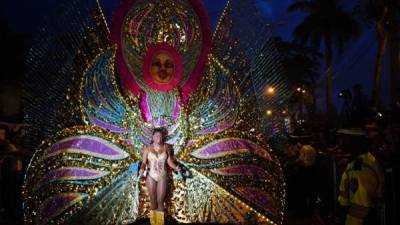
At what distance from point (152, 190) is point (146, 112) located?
1147 millimetres

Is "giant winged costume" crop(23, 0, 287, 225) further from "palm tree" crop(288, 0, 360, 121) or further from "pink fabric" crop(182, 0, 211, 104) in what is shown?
"palm tree" crop(288, 0, 360, 121)

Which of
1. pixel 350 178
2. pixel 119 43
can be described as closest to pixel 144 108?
pixel 119 43

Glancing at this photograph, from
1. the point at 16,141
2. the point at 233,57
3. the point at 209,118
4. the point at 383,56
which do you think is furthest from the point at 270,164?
the point at 383,56

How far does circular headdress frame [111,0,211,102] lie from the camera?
5980mm

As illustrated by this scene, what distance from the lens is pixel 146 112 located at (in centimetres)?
609

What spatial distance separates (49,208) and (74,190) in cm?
38

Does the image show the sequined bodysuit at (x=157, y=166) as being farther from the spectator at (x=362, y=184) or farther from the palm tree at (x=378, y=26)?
the palm tree at (x=378, y=26)

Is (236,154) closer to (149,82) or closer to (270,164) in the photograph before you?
(270,164)

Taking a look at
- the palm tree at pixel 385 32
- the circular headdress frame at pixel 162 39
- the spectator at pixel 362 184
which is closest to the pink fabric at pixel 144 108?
the circular headdress frame at pixel 162 39

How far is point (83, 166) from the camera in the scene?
5.71m

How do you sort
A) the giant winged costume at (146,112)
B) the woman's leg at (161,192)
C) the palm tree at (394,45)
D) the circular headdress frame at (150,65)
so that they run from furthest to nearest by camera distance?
the palm tree at (394,45), the circular headdress frame at (150,65), the woman's leg at (161,192), the giant winged costume at (146,112)

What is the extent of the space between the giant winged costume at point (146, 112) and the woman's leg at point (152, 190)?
242mm

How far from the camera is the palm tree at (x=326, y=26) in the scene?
81.4ft

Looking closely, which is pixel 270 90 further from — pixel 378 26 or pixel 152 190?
pixel 378 26
